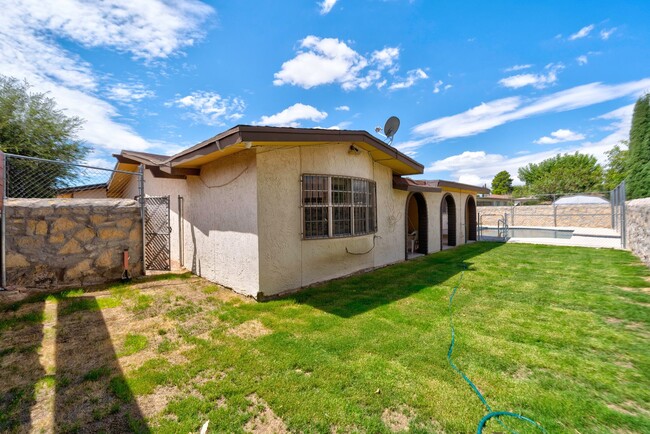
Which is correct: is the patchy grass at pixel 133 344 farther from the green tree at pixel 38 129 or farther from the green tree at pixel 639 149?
the green tree at pixel 639 149

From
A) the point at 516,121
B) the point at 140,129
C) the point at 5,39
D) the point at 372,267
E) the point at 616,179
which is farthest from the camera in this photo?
the point at 616,179

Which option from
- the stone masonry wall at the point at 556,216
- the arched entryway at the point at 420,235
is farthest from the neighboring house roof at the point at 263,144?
the stone masonry wall at the point at 556,216

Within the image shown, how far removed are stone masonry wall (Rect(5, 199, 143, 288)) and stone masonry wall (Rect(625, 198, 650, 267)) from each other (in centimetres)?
1446

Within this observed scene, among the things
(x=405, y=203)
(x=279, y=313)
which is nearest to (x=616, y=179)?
(x=405, y=203)

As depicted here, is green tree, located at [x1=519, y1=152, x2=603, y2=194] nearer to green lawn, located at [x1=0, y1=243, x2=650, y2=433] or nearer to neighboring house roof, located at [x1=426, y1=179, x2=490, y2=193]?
neighboring house roof, located at [x1=426, y1=179, x2=490, y2=193]

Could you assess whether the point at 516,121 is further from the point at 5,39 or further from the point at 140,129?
the point at 5,39

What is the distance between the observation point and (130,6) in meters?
6.23

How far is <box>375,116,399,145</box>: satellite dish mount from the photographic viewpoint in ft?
31.4

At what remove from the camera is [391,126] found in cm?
962

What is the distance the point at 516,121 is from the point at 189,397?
112ft

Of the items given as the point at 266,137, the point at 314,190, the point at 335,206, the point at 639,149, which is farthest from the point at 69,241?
the point at 639,149

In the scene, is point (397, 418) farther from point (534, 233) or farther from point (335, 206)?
point (534, 233)

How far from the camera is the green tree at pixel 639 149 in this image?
1356cm

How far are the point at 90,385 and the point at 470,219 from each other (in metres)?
17.4
